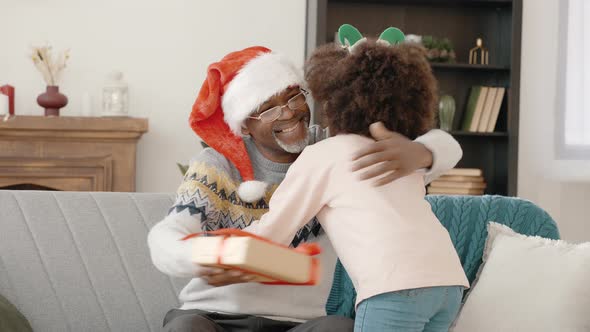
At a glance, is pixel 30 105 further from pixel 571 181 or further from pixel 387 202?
pixel 387 202

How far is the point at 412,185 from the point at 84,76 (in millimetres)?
3315

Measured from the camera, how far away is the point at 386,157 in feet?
5.48

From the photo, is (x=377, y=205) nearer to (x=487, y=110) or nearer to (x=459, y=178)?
(x=459, y=178)

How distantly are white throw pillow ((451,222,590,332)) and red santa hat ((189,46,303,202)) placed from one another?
673mm

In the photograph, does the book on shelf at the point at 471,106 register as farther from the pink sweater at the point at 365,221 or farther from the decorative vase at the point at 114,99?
the pink sweater at the point at 365,221

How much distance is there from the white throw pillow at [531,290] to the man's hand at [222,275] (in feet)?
2.72

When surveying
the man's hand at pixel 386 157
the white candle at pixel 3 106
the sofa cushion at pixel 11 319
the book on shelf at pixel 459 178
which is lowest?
the sofa cushion at pixel 11 319

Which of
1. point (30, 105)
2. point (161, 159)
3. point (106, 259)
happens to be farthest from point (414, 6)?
point (106, 259)

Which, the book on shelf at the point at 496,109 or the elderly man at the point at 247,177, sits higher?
the book on shelf at the point at 496,109

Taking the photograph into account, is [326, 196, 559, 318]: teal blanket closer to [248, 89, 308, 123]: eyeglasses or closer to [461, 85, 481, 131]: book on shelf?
[248, 89, 308, 123]: eyeglasses

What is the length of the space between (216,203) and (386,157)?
493 mm

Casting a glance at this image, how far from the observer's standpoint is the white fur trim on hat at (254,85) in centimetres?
208

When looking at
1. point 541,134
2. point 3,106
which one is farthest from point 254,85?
point 541,134

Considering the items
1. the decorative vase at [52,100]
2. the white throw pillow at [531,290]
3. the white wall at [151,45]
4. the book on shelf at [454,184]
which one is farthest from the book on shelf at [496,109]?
the white throw pillow at [531,290]
